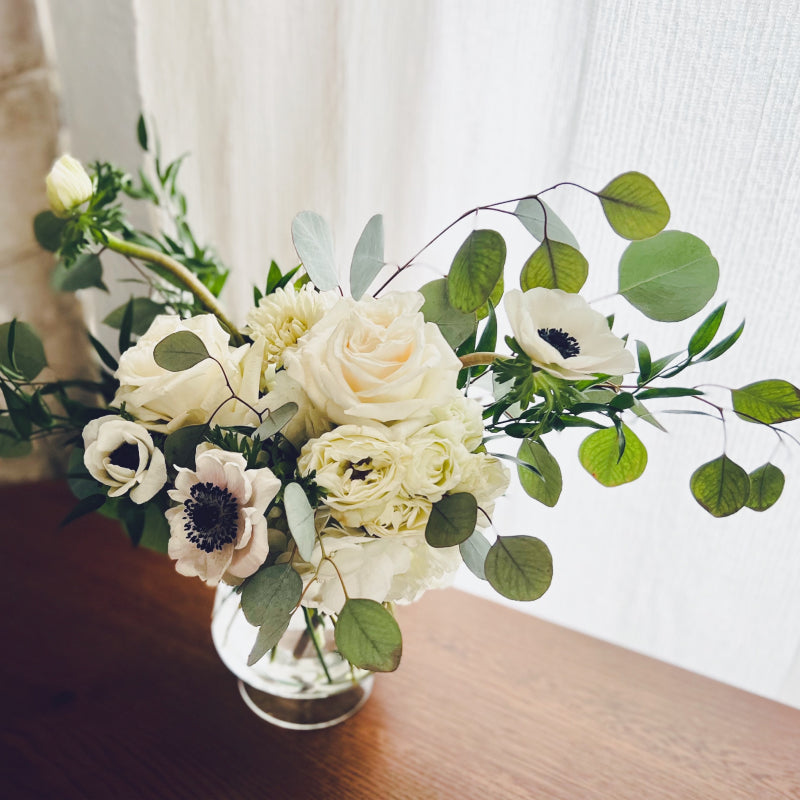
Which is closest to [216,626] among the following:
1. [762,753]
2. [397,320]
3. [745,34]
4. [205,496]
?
[205,496]

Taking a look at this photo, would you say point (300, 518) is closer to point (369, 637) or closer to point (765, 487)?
point (369, 637)

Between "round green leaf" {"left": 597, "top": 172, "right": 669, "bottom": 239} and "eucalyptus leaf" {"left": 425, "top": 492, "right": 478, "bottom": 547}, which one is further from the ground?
"round green leaf" {"left": 597, "top": 172, "right": 669, "bottom": 239}

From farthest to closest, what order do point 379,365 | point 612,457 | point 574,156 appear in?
point 574,156
point 612,457
point 379,365

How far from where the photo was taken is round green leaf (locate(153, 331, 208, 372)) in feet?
1.50

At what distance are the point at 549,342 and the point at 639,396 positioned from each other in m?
0.10

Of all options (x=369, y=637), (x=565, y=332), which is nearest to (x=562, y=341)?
(x=565, y=332)

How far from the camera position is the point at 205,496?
44cm

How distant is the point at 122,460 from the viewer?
480mm

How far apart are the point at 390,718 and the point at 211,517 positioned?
378 mm

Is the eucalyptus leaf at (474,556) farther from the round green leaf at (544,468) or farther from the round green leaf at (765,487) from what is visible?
the round green leaf at (765,487)

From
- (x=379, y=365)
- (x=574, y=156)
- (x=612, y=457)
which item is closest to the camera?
(x=379, y=365)

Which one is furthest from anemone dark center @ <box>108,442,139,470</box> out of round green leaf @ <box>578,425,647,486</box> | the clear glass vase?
round green leaf @ <box>578,425,647,486</box>

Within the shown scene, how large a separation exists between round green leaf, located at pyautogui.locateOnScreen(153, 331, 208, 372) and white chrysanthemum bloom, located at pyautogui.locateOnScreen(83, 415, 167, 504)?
0.05 meters

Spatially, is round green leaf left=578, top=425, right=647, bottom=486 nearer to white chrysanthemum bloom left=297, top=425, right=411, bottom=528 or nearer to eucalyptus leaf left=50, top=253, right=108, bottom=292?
white chrysanthemum bloom left=297, top=425, right=411, bottom=528
